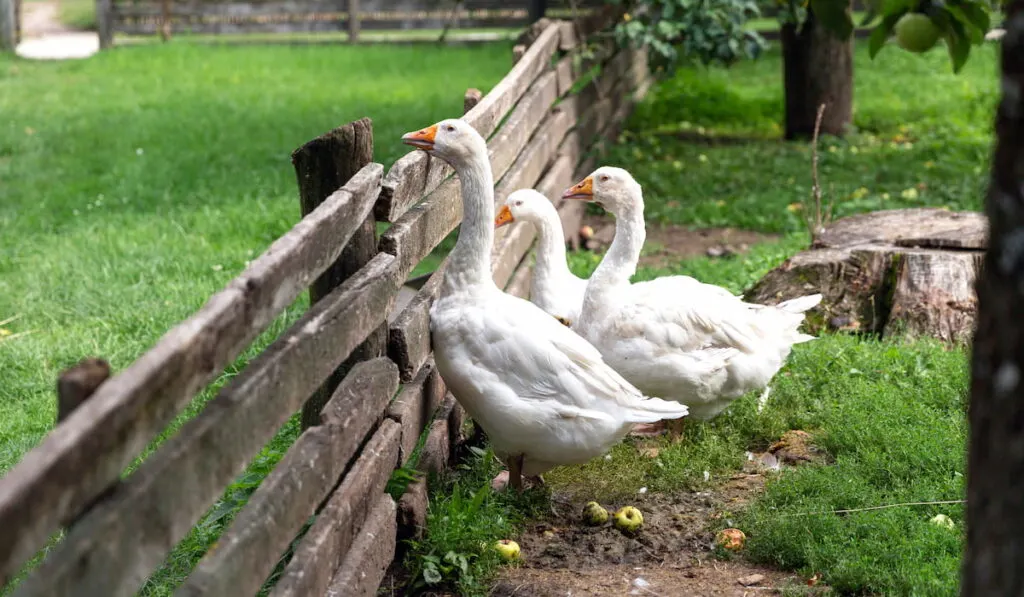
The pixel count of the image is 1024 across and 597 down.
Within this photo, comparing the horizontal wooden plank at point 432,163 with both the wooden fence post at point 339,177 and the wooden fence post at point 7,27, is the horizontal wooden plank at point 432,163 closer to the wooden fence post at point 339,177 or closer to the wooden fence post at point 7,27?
the wooden fence post at point 339,177

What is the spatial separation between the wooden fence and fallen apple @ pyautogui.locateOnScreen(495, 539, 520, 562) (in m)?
16.2

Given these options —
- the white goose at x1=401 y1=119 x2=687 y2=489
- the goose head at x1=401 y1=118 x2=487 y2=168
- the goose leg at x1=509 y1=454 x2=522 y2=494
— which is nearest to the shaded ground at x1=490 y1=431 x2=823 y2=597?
the goose leg at x1=509 y1=454 x2=522 y2=494

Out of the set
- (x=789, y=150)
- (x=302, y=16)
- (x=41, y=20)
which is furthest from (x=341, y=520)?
(x=41, y=20)

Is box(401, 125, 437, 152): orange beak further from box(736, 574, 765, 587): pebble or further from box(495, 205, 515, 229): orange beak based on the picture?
box(736, 574, 765, 587): pebble

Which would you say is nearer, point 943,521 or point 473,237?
point 943,521

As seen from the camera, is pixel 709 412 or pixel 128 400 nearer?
pixel 128 400

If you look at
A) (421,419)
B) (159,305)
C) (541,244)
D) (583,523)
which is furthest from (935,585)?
(159,305)

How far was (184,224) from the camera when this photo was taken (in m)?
8.45

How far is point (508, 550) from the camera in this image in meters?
3.98

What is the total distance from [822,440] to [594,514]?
4.03ft

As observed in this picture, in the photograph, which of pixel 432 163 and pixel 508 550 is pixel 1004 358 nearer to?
pixel 508 550

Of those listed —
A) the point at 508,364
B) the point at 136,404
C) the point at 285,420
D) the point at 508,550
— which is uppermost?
the point at 136,404

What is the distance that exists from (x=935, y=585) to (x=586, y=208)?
6080 mm

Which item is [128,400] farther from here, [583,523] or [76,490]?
[583,523]
